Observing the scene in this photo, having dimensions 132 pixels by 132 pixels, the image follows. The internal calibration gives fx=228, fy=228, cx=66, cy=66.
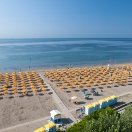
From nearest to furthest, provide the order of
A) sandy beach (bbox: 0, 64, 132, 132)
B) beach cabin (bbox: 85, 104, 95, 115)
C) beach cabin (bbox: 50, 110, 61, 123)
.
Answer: sandy beach (bbox: 0, 64, 132, 132), beach cabin (bbox: 50, 110, 61, 123), beach cabin (bbox: 85, 104, 95, 115)

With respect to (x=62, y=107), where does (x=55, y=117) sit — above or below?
above

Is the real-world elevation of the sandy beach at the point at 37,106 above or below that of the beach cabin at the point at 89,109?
below

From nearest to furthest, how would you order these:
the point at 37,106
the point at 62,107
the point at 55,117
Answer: the point at 55,117 < the point at 62,107 < the point at 37,106

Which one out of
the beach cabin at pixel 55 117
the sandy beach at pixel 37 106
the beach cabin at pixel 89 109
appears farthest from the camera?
the beach cabin at pixel 89 109

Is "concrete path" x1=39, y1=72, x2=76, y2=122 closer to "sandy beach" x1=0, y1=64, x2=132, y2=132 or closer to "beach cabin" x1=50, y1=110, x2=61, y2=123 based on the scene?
"sandy beach" x1=0, y1=64, x2=132, y2=132

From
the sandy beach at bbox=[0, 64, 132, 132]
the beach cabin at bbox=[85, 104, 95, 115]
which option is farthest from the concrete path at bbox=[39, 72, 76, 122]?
the beach cabin at bbox=[85, 104, 95, 115]

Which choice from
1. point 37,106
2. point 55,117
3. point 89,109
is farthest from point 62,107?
point 55,117

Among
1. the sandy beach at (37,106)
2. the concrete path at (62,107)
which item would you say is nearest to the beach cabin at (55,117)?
the sandy beach at (37,106)

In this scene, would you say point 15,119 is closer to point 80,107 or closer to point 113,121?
point 80,107

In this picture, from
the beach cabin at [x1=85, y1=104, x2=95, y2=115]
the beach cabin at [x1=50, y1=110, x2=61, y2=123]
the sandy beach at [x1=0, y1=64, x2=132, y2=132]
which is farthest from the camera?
the beach cabin at [x1=85, y1=104, x2=95, y2=115]

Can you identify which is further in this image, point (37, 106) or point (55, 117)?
point (37, 106)

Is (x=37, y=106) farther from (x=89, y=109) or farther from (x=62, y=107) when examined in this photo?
(x=89, y=109)

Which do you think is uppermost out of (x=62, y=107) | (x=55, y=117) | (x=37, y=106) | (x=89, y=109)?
(x=89, y=109)

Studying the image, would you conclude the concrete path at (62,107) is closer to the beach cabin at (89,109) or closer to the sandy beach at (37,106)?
the sandy beach at (37,106)
